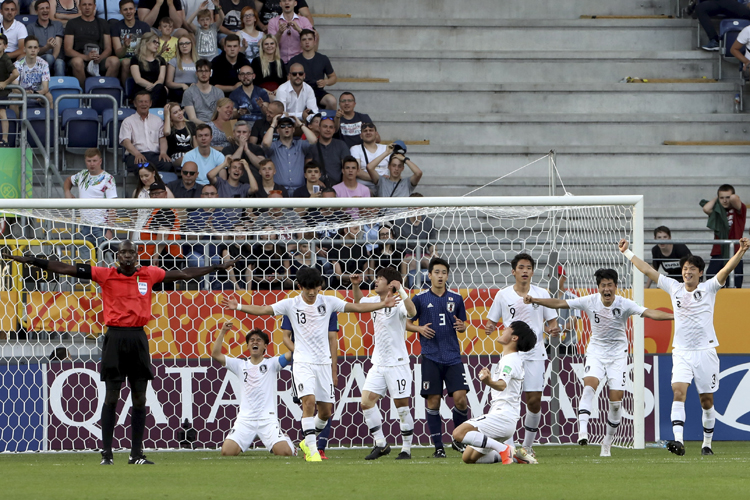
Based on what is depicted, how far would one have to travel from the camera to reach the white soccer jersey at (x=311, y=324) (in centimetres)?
1035

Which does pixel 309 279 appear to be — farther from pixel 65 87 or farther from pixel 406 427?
pixel 65 87

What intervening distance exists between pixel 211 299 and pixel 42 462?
2842mm

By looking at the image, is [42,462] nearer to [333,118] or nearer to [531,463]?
[531,463]

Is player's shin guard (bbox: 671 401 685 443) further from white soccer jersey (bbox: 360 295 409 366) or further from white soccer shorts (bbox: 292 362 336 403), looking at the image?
A: white soccer shorts (bbox: 292 362 336 403)

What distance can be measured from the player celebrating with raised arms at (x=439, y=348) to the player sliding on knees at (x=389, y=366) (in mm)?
195

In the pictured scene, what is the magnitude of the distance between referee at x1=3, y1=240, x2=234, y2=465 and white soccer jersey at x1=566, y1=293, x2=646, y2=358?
4.24 metres

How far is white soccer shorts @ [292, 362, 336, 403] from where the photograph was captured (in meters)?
10.2

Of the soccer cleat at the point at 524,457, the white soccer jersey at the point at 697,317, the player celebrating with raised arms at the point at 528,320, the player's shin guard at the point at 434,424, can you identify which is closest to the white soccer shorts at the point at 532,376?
the player celebrating with raised arms at the point at 528,320

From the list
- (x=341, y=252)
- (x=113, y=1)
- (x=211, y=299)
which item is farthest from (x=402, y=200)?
(x=113, y=1)

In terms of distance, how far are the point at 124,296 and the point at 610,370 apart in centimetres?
485

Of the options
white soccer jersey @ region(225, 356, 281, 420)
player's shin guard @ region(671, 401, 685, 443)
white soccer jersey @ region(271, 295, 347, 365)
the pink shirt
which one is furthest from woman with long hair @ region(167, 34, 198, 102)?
player's shin guard @ region(671, 401, 685, 443)

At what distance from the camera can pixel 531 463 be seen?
9453 mm

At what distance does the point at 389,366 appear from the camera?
1060cm

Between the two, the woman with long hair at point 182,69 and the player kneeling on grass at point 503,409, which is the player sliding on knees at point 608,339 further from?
the woman with long hair at point 182,69
